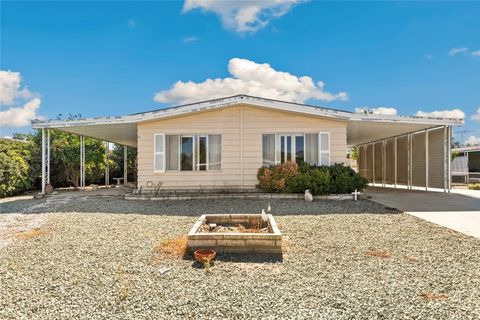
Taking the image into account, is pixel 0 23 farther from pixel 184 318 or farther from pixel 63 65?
pixel 184 318

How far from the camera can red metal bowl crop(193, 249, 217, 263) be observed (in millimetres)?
4096

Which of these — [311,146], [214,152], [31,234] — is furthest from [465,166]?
[31,234]

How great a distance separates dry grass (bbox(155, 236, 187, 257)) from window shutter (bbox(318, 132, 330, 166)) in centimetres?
717

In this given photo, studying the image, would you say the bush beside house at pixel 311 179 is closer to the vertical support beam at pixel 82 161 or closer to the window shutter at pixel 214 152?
the window shutter at pixel 214 152

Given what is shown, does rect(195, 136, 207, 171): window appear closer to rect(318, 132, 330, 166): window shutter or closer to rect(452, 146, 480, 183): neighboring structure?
rect(318, 132, 330, 166): window shutter

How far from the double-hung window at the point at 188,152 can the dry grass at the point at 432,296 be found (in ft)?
28.3

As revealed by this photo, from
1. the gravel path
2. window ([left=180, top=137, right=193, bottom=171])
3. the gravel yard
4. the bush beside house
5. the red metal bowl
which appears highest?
window ([left=180, top=137, right=193, bottom=171])

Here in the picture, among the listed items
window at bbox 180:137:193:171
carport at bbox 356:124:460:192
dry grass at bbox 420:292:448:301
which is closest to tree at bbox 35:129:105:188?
window at bbox 180:137:193:171

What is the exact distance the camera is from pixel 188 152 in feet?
37.2

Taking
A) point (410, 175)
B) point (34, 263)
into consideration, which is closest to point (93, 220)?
point (34, 263)

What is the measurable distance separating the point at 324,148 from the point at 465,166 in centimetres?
1777

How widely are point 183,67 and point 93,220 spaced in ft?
39.6

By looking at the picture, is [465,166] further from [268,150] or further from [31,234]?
[31,234]

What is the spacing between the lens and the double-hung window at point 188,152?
36.9ft
